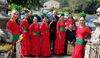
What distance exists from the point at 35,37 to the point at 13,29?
1631mm

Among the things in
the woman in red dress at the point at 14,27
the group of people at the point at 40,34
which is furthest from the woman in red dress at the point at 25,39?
the woman in red dress at the point at 14,27

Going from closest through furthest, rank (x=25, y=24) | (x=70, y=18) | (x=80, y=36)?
(x=80, y=36)
(x=25, y=24)
(x=70, y=18)

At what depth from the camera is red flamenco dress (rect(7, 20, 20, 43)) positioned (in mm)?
11180

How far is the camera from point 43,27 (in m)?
12.9

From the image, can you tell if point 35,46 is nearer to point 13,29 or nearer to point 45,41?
point 45,41

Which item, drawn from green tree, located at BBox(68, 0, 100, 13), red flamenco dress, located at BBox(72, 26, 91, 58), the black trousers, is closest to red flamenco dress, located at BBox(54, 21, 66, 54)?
the black trousers

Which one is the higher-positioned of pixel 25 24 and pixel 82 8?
pixel 82 8

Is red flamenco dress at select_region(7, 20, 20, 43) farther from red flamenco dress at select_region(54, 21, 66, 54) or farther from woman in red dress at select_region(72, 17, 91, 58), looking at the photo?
red flamenco dress at select_region(54, 21, 66, 54)

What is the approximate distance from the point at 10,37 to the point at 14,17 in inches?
24.4

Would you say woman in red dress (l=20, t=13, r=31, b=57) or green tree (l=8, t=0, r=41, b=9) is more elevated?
green tree (l=8, t=0, r=41, b=9)

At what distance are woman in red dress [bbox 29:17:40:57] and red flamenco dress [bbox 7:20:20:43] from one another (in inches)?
45.2

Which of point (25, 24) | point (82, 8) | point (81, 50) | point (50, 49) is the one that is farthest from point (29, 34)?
point (82, 8)

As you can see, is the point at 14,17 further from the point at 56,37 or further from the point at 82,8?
the point at 82,8

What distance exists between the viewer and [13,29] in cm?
1148
